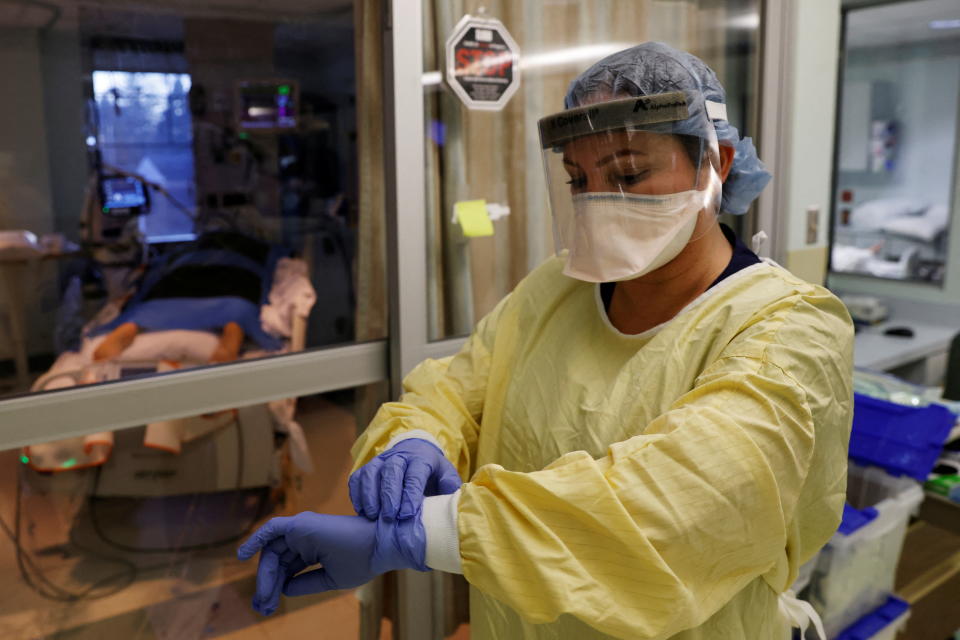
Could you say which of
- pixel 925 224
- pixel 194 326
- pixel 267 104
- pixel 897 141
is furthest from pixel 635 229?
pixel 897 141

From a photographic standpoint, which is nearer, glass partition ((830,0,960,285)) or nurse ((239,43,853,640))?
nurse ((239,43,853,640))

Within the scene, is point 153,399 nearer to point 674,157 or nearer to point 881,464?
point 674,157

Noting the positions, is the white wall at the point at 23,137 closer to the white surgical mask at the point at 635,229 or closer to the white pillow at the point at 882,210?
the white surgical mask at the point at 635,229

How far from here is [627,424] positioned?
0.94 m

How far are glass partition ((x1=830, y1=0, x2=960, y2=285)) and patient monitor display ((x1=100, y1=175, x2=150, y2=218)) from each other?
3.14 meters

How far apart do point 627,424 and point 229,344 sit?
153 cm

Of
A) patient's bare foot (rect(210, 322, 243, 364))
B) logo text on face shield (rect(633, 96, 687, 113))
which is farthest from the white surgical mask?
patient's bare foot (rect(210, 322, 243, 364))

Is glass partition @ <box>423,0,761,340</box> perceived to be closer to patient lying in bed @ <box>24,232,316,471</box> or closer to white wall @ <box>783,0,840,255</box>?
white wall @ <box>783,0,840,255</box>

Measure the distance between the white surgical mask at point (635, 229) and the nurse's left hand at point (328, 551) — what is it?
0.42 meters

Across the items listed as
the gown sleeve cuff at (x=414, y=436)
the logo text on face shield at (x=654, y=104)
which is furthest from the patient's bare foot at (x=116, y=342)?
the logo text on face shield at (x=654, y=104)

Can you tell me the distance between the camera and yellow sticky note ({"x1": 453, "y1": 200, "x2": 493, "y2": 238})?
1.69 metres

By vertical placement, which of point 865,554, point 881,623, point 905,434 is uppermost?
point 905,434

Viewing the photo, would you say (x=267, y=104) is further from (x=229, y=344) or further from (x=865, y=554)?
(x=865, y=554)

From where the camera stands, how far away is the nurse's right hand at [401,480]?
804mm
